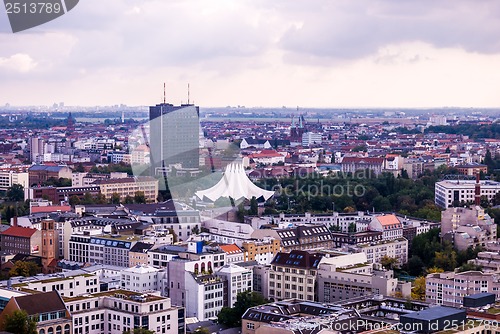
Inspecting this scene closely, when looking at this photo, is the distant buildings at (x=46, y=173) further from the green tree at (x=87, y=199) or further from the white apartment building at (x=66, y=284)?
the white apartment building at (x=66, y=284)

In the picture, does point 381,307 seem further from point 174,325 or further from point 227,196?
point 227,196

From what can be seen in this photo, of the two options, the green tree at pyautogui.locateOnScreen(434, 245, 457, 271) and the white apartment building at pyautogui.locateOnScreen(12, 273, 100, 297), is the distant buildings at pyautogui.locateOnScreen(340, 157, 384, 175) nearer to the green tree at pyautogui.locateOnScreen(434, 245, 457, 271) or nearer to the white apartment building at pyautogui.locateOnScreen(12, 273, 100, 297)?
the green tree at pyautogui.locateOnScreen(434, 245, 457, 271)

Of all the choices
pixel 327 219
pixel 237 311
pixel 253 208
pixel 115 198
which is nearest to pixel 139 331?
pixel 237 311

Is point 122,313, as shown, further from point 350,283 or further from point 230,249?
point 230,249

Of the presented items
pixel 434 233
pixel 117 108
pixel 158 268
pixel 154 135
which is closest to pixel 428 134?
pixel 154 135

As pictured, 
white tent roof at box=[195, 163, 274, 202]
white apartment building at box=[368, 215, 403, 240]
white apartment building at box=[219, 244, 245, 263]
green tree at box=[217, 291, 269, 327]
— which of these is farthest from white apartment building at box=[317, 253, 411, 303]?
white tent roof at box=[195, 163, 274, 202]

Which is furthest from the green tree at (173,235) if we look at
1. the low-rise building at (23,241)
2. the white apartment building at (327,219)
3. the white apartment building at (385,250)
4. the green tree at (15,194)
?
the green tree at (15,194)
